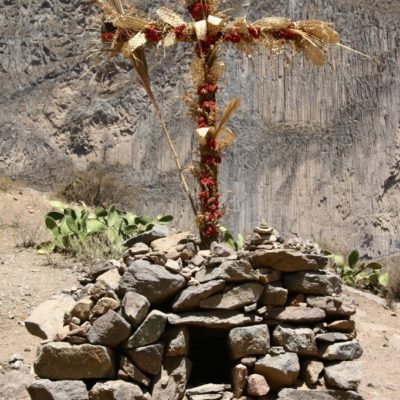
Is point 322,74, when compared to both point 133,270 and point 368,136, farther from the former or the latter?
point 133,270

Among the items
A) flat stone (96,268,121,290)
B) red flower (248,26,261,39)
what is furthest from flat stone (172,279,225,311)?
red flower (248,26,261,39)

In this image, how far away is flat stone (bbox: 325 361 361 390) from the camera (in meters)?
6.10

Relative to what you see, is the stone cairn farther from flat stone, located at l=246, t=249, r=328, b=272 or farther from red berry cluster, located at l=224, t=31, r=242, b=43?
red berry cluster, located at l=224, t=31, r=242, b=43

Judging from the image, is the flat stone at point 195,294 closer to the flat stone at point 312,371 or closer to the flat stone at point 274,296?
the flat stone at point 274,296

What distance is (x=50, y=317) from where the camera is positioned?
6965 millimetres

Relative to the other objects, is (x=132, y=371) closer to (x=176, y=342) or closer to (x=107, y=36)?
(x=176, y=342)

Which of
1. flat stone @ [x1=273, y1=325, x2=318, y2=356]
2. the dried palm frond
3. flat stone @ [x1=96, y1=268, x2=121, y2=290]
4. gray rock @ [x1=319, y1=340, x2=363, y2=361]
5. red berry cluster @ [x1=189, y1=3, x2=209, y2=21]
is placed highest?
red berry cluster @ [x1=189, y1=3, x2=209, y2=21]

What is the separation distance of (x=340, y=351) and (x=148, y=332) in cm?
151

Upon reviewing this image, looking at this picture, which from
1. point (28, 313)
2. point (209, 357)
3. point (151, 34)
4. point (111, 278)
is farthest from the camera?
point (28, 313)

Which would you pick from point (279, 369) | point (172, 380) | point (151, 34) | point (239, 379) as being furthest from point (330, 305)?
point (151, 34)

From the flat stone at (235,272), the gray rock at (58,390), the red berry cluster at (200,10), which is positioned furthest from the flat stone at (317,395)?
the red berry cluster at (200,10)

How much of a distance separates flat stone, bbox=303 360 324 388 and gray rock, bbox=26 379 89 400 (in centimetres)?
170

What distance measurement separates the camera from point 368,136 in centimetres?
3338

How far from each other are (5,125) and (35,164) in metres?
2.94
